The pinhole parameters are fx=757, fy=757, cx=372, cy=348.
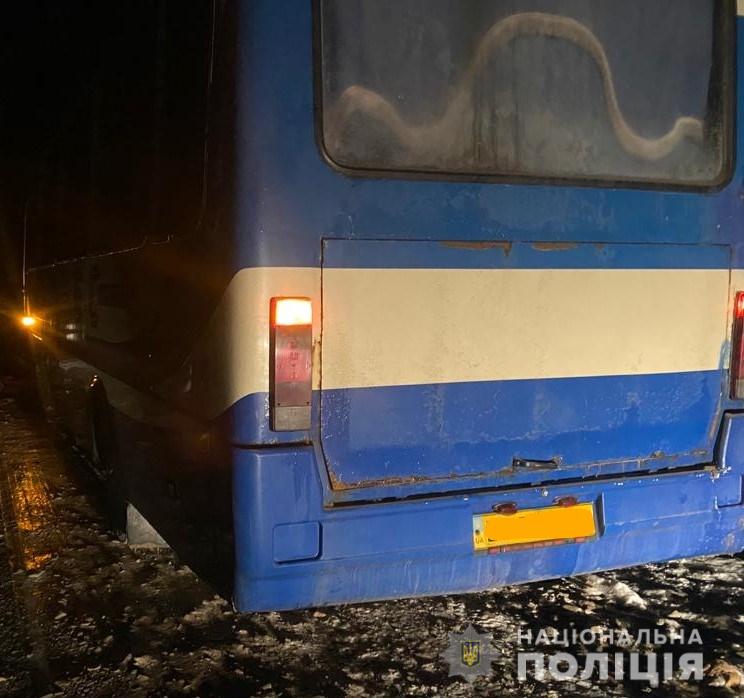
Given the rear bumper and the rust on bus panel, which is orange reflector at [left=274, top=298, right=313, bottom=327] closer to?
the rear bumper

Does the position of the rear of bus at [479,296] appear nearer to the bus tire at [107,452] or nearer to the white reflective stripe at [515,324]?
the white reflective stripe at [515,324]

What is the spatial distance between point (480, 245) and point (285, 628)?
2034 millimetres

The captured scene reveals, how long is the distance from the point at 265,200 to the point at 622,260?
1527 millimetres

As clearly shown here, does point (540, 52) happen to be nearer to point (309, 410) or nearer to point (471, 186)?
point (471, 186)

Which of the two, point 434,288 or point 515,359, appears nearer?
point 434,288

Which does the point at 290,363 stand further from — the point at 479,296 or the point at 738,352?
the point at 738,352

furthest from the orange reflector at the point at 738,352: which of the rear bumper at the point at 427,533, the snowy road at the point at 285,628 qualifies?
the snowy road at the point at 285,628

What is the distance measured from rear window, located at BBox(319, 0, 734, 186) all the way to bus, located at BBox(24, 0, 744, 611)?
10mm

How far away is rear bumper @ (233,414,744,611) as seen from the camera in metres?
2.76

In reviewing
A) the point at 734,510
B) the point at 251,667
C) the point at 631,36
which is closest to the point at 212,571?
the point at 251,667

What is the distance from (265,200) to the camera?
2678mm

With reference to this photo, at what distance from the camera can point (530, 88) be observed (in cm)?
303

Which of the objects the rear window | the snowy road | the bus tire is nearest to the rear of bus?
the rear window

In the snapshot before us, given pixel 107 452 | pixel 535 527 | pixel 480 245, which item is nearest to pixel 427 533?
pixel 535 527
